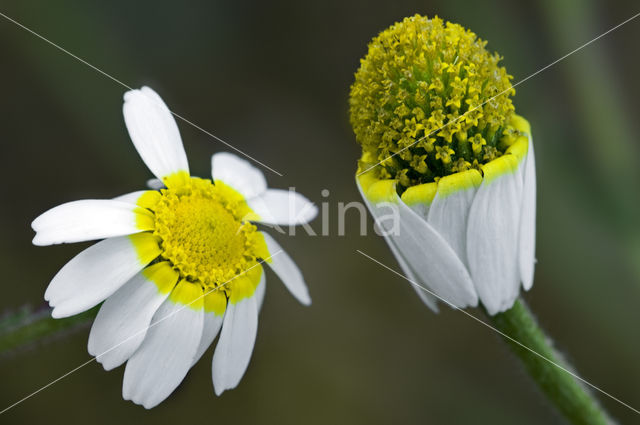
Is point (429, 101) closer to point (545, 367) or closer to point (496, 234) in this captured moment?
point (496, 234)

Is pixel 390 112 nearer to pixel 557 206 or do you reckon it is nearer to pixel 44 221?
pixel 44 221

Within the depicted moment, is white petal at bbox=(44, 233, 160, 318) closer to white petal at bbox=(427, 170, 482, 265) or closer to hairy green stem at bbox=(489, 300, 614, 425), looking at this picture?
white petal at bbox=(427, 170, 482, 265)

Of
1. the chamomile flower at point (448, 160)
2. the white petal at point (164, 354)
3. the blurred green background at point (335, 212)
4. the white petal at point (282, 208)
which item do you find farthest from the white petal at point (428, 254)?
the blurred green background at point (335, 212)

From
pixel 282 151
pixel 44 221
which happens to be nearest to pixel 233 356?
pixel 44 221

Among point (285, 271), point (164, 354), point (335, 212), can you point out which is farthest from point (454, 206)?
point (335, 212)

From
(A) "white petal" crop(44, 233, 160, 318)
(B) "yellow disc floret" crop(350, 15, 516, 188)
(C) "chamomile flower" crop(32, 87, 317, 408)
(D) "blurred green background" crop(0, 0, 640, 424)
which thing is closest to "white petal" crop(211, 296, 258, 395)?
Answer: (C) "chamomile flower" crop(32, 87, 317, 408)
